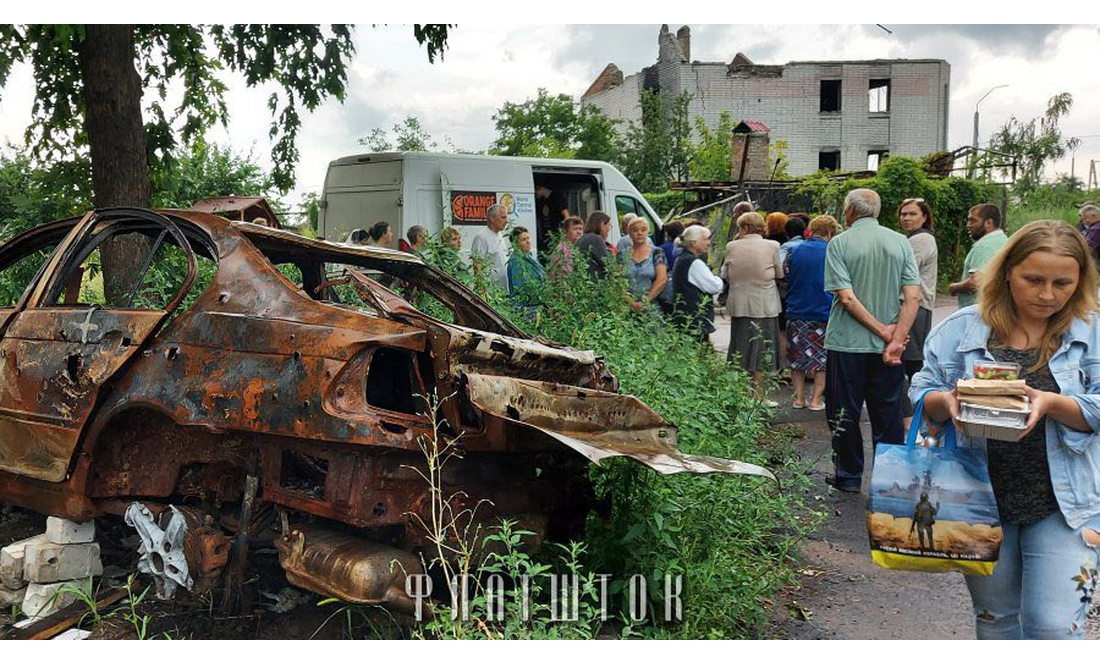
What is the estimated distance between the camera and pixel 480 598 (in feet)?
11.0

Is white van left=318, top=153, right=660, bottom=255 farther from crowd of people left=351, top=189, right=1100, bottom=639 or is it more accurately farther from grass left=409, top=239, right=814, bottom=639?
grass left=409, top=239, right=814, bottom=639

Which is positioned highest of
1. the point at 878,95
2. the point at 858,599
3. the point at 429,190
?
the point at 878,95

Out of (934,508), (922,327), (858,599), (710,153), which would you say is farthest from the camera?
(710,153)

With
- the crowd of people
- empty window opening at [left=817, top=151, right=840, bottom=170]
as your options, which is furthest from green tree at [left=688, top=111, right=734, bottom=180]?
the crowd of people

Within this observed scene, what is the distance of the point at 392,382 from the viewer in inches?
163

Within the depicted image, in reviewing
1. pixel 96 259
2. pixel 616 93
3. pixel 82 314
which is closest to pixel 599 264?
pixel 96 259

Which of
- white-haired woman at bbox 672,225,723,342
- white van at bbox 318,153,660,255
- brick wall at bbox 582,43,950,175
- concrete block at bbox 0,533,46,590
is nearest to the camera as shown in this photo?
concrete block at bbox 0,533,46,590

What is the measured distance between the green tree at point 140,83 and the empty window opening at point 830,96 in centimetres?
2138

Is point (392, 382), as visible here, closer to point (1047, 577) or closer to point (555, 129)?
point (1047, 577)

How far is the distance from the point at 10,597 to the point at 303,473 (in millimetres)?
1581

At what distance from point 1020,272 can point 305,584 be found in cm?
278

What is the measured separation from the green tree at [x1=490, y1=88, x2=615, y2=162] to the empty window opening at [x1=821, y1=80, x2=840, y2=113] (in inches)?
241

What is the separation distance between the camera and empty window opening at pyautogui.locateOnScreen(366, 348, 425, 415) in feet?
13.4

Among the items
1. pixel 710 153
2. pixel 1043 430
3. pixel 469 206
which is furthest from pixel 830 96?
pixel 1043 430
